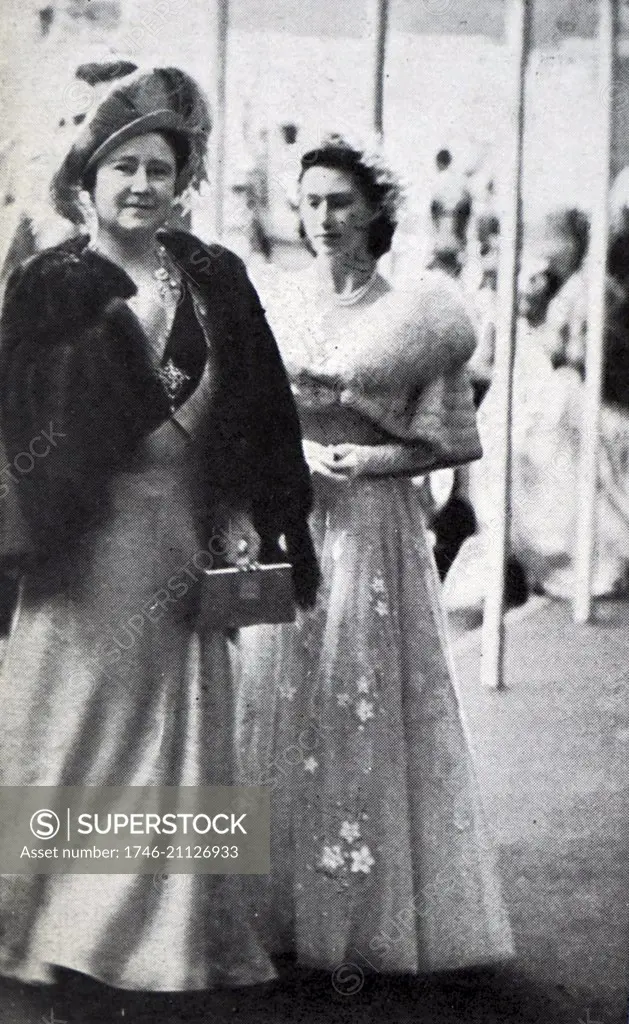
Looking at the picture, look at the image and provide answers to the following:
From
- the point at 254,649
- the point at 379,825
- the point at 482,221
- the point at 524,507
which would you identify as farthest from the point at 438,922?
the point at 482,221

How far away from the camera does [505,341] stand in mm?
2840

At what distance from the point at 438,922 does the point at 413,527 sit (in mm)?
816

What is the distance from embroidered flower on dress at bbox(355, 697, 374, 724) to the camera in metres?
2.82

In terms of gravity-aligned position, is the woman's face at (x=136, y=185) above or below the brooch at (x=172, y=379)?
above

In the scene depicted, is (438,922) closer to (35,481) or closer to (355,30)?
(35,481)

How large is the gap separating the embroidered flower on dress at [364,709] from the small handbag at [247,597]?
22 centimetres

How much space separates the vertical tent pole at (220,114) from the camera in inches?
109

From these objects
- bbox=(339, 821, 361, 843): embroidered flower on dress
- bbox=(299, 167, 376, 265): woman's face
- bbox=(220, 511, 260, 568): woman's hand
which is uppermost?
bbox=(299, 167, 376, 265): woman's face

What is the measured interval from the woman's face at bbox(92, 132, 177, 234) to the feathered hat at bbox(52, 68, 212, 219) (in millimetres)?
16

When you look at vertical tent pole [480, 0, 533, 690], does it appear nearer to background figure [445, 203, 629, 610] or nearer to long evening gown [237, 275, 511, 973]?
background figure [445, 203, 629, 610]

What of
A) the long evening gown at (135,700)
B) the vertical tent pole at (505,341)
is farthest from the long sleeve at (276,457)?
the vertical tent pole at (505,341)

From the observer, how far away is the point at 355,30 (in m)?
2.79

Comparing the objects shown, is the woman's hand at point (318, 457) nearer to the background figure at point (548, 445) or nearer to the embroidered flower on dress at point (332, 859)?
the background figure at point (548, 445)

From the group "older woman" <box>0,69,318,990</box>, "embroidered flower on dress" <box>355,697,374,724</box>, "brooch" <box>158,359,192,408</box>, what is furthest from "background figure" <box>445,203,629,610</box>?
"brooch" <box>158,359,192,408</box>
